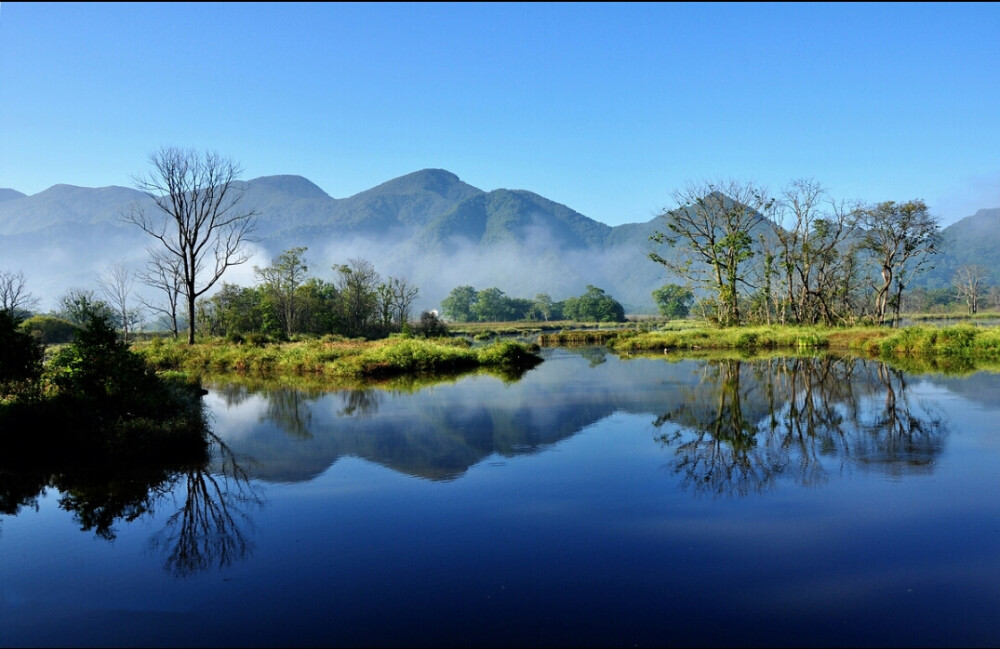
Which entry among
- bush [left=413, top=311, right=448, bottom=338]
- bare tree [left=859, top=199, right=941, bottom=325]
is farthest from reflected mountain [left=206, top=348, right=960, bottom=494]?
bush [left=413, top=311, right=448, bottom=338]

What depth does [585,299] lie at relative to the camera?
141m

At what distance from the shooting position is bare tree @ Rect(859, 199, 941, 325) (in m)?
45.2

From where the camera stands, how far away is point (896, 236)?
152 ft

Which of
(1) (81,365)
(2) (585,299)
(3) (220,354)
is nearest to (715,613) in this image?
(1) (81,365)

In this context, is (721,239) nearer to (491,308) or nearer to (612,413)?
(612,413)

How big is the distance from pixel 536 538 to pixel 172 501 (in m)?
5.99

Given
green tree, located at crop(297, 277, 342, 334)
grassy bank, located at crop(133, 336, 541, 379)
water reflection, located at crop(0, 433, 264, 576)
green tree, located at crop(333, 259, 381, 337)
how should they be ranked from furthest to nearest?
1. green tree, located at crop(333, 259, 381, 337)
2. green tree, located at crop(297, 277, 342, 334)
3. grassy bank, located at crop(133, 336, 541, 379)
4. water reflection, located at crop(0, 433, 264, 576)

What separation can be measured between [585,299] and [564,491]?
133m

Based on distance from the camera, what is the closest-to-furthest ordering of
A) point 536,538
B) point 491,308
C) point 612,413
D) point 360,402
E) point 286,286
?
point 536,538
point 612,413
point 360,402
point 286,286
point 491,308

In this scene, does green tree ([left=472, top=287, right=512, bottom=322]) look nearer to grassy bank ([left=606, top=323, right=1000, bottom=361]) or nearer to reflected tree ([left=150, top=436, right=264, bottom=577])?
grassy bank ([left=606, top=323, right=1000, bottom=361])

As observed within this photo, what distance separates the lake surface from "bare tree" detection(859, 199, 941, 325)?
35782 mm

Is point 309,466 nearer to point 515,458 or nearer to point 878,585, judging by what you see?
point 515,458

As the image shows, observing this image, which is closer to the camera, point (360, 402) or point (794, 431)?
point (794, 431)

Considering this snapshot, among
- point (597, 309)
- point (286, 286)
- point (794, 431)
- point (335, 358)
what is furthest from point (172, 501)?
point (597, 309)
